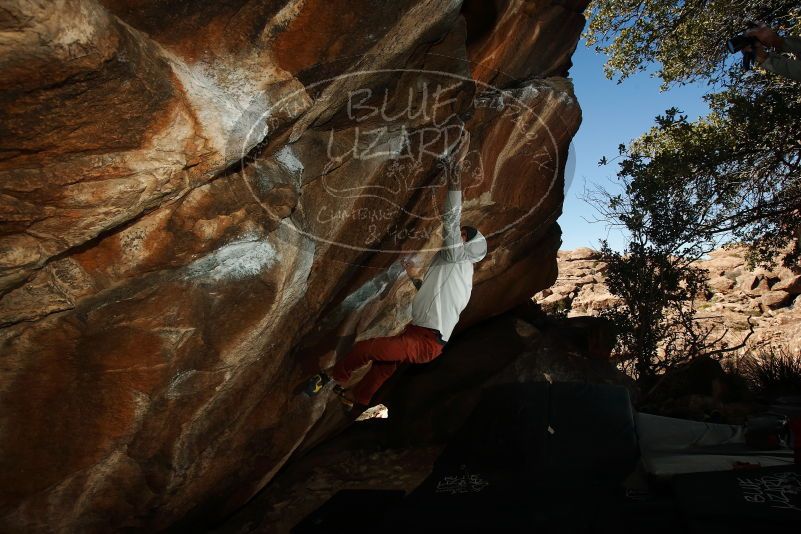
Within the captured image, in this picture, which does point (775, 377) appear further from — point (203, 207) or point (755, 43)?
point (203, 207)

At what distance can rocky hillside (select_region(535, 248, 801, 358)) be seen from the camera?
14.1 m

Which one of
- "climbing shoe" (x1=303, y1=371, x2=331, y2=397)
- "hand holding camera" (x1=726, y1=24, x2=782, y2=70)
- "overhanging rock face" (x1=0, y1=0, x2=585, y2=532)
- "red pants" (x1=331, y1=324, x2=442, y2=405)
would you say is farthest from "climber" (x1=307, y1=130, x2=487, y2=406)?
"hand holding camera" (x1=726, y1=24, x2=782, y2=70)

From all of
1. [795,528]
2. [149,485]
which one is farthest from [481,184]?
[149,485]

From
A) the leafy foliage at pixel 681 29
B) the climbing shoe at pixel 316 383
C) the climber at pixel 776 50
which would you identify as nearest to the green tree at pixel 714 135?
the leafy foliage at pixel 681 29

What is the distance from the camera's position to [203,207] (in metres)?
3.18

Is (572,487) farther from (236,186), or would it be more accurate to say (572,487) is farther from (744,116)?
(744,116)

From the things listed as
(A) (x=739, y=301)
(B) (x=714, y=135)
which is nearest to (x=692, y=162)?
(B) (x=714, y=135)

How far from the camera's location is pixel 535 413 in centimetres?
561

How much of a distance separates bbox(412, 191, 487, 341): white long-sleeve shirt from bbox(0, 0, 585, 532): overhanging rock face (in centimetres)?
63

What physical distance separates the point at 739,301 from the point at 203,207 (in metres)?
20.6

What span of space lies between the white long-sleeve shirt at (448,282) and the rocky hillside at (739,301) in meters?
8.30

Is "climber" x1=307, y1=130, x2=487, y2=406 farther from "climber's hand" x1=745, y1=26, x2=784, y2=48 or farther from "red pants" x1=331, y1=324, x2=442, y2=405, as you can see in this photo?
"climber's hand" x1=745, y1=26, x2=784, y2=48

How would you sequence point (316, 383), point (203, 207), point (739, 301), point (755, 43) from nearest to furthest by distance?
point (203, 207), point (755, 43), point (316, 383), point (739, 301)

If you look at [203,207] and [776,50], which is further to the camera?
[776,50]
